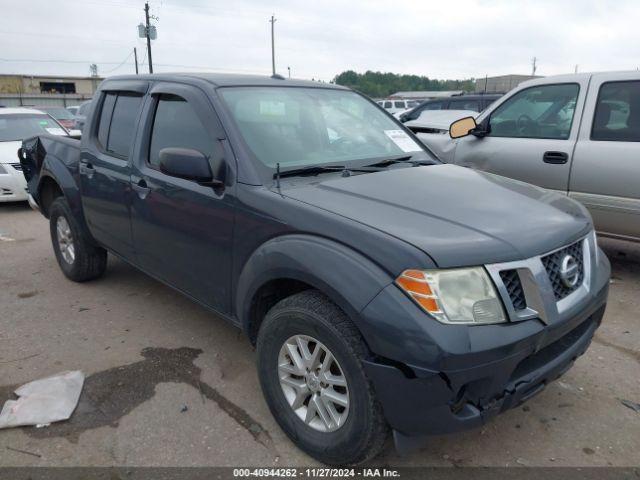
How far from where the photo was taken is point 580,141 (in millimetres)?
4570

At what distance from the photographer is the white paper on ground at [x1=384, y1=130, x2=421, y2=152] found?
136 inches

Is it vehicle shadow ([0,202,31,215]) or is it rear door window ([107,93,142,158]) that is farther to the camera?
vehicle shadow ([0,202,31,215])

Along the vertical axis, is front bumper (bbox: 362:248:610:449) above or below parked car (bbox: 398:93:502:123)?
below

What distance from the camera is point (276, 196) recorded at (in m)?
2.52

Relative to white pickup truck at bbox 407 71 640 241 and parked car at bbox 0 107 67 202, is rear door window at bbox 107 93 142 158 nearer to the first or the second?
white pickup truck at bbox 407 71 640 241

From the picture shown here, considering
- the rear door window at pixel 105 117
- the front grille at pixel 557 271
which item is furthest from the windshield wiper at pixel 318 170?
the rear door window at pixel 105 117

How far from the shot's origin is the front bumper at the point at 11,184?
7984 mm

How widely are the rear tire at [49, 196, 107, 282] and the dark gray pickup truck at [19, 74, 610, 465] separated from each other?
996 millimetres

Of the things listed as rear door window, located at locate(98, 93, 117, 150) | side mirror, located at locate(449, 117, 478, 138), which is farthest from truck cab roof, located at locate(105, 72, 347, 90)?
side mirror, located at locate(449, 117, 478, 138)

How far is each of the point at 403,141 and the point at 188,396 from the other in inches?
84.2

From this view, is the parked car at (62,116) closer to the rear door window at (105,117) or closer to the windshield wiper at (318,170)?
the rear door window at (105,117)

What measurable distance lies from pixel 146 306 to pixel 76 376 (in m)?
1.17

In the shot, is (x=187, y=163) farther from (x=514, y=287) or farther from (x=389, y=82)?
(x=389, y=82)

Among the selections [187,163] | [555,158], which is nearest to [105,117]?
[187,163]
